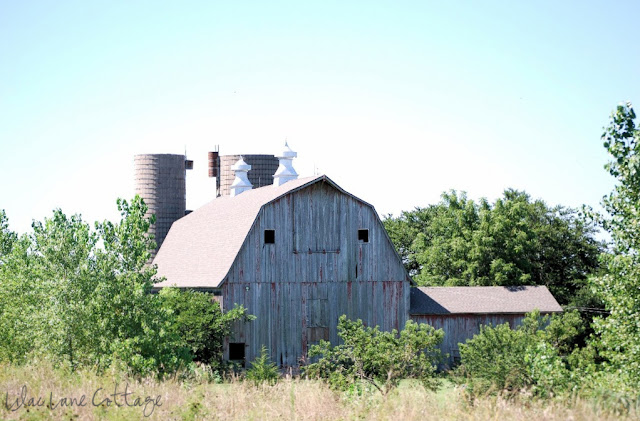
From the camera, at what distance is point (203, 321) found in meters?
29.7

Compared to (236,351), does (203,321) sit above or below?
above

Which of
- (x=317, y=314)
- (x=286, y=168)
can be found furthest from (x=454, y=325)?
(x=286, y=168)

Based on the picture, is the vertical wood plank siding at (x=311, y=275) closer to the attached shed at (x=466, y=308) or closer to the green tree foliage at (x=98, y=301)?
the attached shed at (x=466, y=308)

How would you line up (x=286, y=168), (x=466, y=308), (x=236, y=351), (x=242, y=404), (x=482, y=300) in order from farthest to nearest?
(x=286, y=168) < (x=482, y=300) < (x=466, y=308) < (x=236, y=351) < (x=242, y=404)

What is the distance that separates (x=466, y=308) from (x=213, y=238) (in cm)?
999

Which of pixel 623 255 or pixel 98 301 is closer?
pixel 623 255

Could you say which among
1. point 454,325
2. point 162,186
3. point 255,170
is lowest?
point 454,325

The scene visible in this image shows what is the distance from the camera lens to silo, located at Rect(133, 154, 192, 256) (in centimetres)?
4912

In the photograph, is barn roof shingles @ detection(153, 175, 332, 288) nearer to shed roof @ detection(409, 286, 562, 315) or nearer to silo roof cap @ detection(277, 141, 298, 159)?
silo roof cap @ detection(277, 141, 298, 159)

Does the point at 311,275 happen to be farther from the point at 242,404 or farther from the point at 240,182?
the point at 242,404

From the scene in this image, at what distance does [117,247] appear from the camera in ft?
69.5

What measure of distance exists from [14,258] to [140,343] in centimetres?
765

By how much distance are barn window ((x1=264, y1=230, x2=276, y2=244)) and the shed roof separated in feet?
19.2

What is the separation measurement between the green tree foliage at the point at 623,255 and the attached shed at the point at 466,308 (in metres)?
17.7
